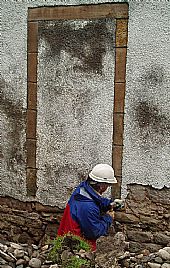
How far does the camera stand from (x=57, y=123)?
591cm

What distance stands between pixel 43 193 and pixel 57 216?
1.08 ft

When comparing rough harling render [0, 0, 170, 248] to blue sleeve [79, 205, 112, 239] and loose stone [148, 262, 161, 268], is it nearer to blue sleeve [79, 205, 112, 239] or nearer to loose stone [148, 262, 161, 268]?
blue sleeve [79, 205, 112, 239]

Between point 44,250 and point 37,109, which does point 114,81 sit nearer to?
point 37,109

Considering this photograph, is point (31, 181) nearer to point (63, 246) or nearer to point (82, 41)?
point (82, 41)

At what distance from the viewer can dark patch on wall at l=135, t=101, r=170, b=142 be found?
17.7 ft

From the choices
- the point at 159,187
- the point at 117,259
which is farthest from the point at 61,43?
the point at 117,259

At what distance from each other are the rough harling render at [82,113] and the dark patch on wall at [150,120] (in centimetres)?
1

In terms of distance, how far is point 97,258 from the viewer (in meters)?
3.52

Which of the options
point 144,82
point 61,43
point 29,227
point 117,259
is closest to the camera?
point 117,259

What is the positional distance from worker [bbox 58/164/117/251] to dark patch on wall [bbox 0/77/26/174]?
1.68m

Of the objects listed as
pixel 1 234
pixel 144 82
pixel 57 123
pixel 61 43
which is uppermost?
pixel 61 43

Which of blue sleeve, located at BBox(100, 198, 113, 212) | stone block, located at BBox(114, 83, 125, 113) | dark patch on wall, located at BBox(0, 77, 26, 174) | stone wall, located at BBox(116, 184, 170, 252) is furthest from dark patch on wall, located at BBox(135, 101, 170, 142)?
dark patch on wall, located at BBox(0, 77, 26, 174)

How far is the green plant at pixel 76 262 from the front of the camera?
3.44 m

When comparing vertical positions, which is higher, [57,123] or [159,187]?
[57,123]
